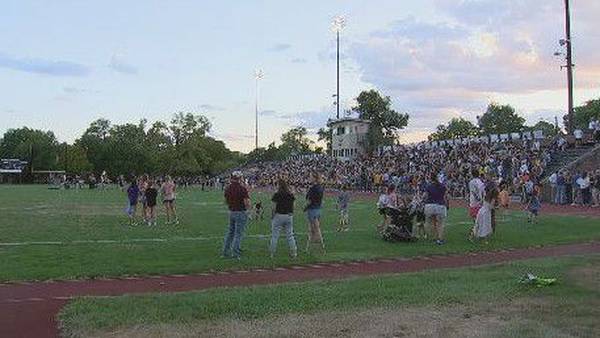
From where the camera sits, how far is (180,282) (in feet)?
39.3

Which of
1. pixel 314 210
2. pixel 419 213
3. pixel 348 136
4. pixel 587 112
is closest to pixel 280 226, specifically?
pixel 314 210

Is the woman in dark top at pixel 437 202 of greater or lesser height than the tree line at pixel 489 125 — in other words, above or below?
below

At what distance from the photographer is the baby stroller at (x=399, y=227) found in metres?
18.1

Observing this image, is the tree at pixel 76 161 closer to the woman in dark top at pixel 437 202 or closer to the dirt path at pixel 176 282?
the woman in dark top at pixel 437 202

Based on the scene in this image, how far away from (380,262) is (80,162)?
11253cm

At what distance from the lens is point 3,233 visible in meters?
19.7

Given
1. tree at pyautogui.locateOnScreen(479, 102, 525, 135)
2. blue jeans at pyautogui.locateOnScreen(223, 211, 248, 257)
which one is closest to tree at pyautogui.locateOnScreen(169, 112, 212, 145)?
tree at pyautogui.locateOnScreen(479, 102, 525, 135)

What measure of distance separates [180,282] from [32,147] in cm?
13464

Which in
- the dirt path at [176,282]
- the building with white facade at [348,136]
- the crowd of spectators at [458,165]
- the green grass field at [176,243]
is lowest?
the dirt path at [176,282]

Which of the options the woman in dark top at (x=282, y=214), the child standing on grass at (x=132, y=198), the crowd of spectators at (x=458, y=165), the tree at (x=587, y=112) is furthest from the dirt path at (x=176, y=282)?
the tree at (x=587, y=112)

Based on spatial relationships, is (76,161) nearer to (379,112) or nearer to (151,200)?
(379,112)

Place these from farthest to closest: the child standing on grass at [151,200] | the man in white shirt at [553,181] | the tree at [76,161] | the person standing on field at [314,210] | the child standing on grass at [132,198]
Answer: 1. the tree at [76,161]
2. the man in white shirt at [553,181]
3. the child standing on grass at [132,198]
4. the child standing on grass at [151,200]
5. the person standing on field at [314,210]

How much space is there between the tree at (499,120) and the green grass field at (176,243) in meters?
108

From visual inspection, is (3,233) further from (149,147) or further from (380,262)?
(149,147)
